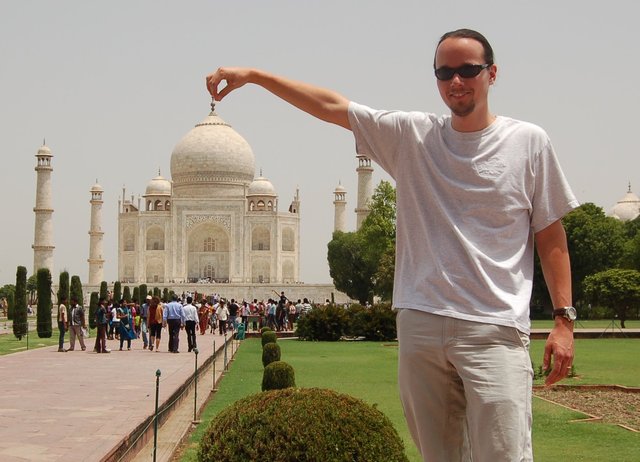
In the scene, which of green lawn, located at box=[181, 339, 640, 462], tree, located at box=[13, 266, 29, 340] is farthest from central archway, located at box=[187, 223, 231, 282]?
green lawn, located at box=[181, 339, 640, 462]

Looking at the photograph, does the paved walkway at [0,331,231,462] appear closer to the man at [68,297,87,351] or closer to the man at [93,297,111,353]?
the man at [93,297,111,353]

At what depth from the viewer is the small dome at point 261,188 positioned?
59.6 meters

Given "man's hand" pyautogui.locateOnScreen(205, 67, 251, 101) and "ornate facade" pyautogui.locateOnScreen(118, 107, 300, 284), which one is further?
"ornate facade" pyautogui.locateOnScreen(118, 107, 300, 284)

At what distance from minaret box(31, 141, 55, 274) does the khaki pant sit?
159 feet

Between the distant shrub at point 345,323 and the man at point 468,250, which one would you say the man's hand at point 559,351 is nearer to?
the man at point 468,250

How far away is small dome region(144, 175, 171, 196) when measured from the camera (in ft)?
200

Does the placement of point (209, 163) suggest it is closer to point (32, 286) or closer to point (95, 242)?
point (95, 242)

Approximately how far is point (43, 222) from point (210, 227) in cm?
1192

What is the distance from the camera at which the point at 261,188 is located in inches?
2349

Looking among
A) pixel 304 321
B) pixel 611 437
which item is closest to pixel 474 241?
pixel 611 437

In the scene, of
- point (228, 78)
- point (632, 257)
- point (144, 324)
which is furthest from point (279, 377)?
point (632, 257)

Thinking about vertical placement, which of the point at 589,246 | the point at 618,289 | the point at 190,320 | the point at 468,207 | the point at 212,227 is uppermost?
the point at 212,227

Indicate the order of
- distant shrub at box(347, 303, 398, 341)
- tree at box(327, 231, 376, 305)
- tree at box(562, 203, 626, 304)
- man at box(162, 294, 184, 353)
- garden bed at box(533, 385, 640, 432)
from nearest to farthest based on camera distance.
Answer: garden bed at box(533, 385, 640, 432) < man at box(162, 294, 184, 353) < distant shrub at box(347, 303, 398, 341) < tree at box(562, 203, 626, 304) < tree at box(327, 231, 376, 305)

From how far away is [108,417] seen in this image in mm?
6863
